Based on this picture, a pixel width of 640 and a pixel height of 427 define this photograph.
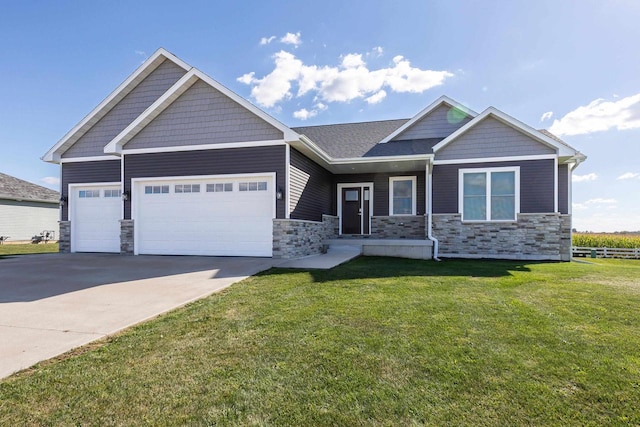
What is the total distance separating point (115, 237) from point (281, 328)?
10743 mm

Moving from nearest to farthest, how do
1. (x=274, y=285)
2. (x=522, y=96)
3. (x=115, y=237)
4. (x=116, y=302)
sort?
1. (x=116, y=302)
2. (x=274, y=285)
3. (x=115, y=237)
4. (x=522, y=96)

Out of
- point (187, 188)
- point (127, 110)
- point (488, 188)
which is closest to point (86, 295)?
point (187, 188)

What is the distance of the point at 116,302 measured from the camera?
4.79 m

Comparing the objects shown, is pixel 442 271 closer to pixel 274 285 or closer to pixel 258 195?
Answer: pixel 274 285

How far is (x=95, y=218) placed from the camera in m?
12.0

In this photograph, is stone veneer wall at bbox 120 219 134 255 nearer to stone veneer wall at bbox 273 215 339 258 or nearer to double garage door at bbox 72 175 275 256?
double garage door at bbox 72 175 275 256

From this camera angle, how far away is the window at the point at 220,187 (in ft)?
33.3

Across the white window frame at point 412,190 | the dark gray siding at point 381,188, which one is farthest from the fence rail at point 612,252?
the dark gray siding at point 381,188

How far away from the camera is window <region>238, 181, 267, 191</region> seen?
9844 millimetres

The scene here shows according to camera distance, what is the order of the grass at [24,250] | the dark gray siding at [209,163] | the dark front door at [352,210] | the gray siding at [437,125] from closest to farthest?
the dark gray siding at [209,163], the grass at [24,250], the gray siding at [437,125], the dark front door at [352,210]

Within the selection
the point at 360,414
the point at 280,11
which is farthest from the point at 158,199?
the point at 360,414

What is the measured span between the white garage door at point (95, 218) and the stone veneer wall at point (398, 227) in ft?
31.4

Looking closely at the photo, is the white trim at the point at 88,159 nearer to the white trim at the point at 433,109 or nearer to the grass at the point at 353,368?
the grass at the point at 353,368

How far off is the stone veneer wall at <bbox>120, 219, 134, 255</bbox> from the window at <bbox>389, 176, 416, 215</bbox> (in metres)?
9.35
